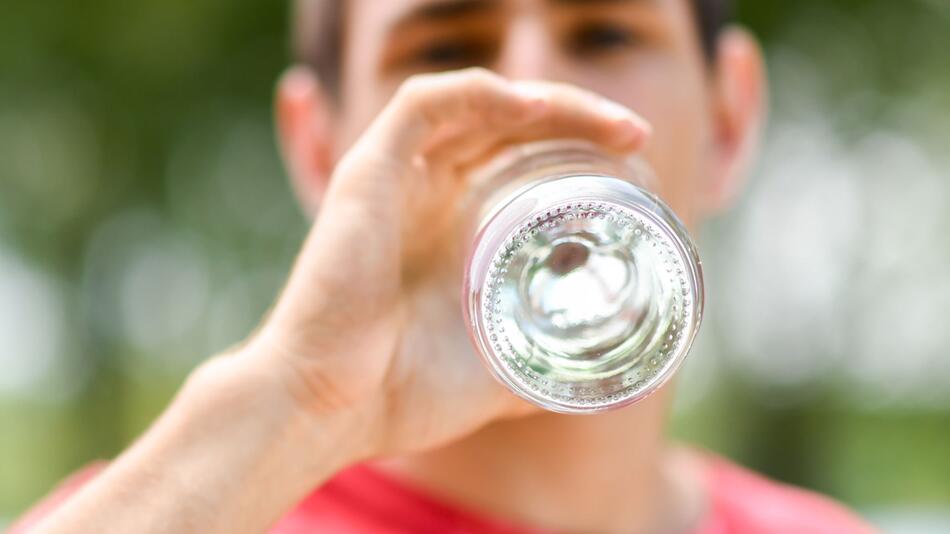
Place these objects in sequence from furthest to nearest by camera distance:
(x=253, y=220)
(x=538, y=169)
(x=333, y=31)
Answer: (x=253, y=220), (x=333, y=31), (x=538, y=169)

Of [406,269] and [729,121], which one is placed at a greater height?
[729,121]

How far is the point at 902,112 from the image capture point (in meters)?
7.52

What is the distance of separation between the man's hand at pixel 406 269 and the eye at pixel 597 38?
0.90 feet

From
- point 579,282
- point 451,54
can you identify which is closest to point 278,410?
point 579,282

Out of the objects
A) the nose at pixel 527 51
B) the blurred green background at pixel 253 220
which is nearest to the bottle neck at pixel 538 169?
the nose at pixel 527 51

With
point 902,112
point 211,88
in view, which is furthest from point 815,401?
point 211,88

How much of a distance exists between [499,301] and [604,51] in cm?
55

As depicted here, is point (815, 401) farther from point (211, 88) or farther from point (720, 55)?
point (720, 55)

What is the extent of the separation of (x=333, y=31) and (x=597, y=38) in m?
0.47

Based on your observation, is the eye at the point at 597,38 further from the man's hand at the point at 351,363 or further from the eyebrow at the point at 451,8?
the man's hand at the point at 351,363

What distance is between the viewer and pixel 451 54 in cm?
146

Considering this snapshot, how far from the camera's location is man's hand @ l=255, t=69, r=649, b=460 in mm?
1171

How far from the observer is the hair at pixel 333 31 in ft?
5.55

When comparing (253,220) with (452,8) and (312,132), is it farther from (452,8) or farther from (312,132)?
(452,8)
